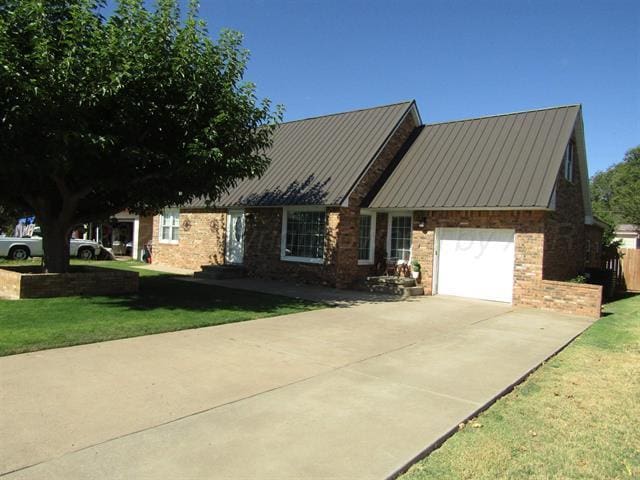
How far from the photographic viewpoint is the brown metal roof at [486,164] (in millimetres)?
13375

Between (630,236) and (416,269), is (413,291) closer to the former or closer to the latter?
(416,269)

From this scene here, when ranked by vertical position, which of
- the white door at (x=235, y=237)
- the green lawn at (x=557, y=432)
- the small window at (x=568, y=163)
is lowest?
the green lawn at (x=557, y=432)

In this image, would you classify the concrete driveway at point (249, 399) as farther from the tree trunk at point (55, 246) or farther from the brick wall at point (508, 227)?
the tree trunk at point (55, 246)

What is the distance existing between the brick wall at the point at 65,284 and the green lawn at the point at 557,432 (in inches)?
387

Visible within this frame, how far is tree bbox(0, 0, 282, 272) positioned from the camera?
9383 millimetres

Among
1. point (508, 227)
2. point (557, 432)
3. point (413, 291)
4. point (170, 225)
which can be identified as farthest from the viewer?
point (170, 225)

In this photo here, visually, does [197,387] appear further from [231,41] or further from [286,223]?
[286,223]

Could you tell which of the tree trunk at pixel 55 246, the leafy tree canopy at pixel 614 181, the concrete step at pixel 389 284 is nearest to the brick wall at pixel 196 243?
the concrete step at pixel 389 284

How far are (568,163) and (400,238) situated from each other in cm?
580

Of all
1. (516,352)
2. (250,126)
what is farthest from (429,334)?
(250,126)

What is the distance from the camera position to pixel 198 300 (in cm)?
1200

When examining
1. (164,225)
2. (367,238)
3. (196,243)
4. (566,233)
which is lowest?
(196,243)

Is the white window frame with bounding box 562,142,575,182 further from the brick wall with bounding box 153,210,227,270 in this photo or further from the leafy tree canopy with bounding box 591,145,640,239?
the leafy tree canopy with bounding box 591,145,640,239

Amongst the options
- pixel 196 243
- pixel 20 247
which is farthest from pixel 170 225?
pixel 20 247
